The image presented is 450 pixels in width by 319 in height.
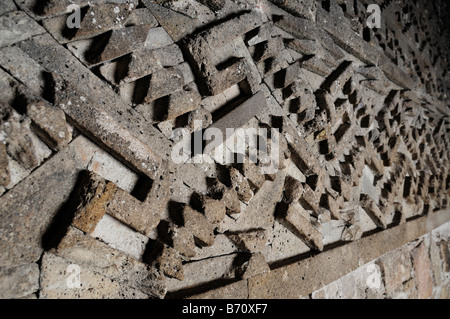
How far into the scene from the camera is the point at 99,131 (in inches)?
35.2

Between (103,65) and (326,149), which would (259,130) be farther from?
(103,65)

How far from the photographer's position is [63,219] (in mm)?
852

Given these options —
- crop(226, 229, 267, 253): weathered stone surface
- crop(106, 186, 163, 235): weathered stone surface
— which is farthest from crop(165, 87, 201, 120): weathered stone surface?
crop(226, 229, 267, 253): weathered stone surface

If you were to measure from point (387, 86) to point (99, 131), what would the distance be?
83.2 inches

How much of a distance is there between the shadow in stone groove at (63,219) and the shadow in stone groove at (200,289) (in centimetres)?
41

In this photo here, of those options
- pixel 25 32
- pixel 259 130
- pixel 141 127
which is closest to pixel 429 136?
pixel 259 130

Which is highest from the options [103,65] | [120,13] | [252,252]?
[120,13]

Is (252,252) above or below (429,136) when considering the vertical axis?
above

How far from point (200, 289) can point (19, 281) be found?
567 millimetres

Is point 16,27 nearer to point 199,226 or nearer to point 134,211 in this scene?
point 134,211

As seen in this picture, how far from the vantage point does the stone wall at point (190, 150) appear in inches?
32.2

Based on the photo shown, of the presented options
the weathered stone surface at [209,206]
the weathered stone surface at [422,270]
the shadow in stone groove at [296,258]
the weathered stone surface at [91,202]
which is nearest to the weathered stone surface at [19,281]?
the weathered stone surface at [91,202]

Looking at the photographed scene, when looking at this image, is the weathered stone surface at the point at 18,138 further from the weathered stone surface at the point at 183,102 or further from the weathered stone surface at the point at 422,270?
the weathered stone surface at the point at 422,270

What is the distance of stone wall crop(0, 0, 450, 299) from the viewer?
0.82 m
